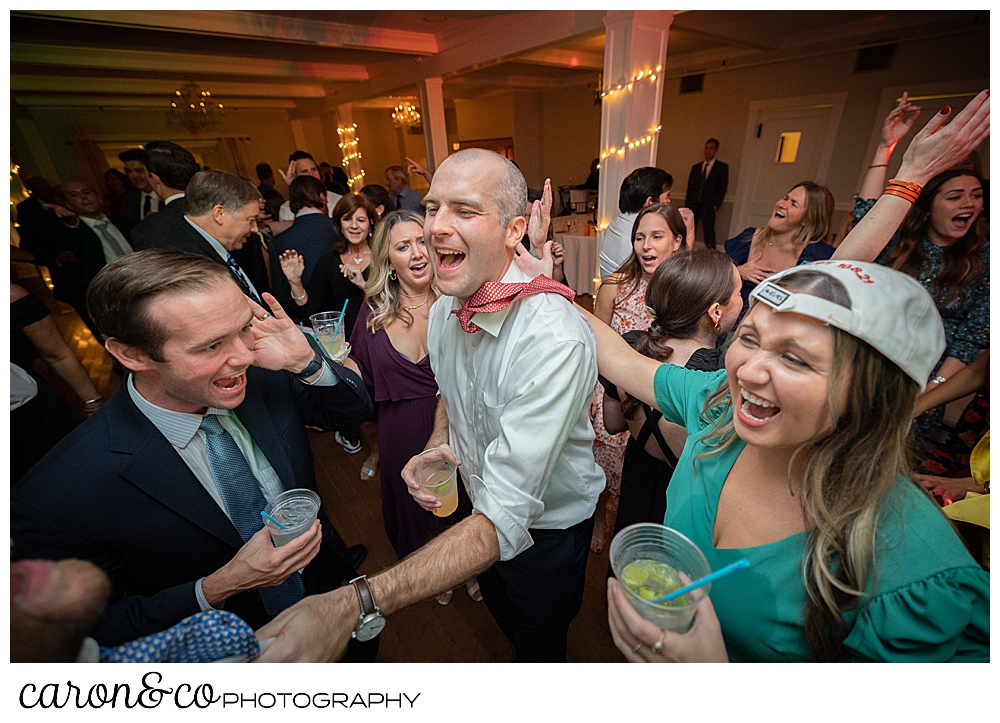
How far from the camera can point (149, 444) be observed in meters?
1.16

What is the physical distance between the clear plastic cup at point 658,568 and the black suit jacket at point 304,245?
347 centimetres

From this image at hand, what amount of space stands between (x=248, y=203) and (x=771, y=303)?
3.11 meters

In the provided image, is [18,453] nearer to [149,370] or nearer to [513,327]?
[149,370]

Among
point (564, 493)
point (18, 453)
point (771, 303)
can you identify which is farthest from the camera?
point (18, 453)

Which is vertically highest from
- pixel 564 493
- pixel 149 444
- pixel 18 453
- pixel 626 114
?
pixel 626 114

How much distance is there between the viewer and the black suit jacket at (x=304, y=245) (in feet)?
12.2

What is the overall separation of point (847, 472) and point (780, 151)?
9219mm

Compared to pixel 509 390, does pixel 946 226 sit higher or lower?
higher

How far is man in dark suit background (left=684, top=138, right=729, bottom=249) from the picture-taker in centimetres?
823


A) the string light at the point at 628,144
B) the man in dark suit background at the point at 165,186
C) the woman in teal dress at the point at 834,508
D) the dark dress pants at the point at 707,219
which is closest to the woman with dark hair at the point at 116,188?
the man in dark suit background at the point at 165,186

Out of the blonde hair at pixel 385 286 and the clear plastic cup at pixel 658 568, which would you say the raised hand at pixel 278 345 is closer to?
the blonde hair at pixel 385 286

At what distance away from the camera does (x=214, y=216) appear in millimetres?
2771

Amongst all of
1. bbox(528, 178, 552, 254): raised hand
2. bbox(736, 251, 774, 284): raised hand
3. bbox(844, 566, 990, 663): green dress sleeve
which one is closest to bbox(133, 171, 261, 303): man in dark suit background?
bbox(528, 178, 552, 254): raised hand

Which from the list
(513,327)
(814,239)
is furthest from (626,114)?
(513,327)
